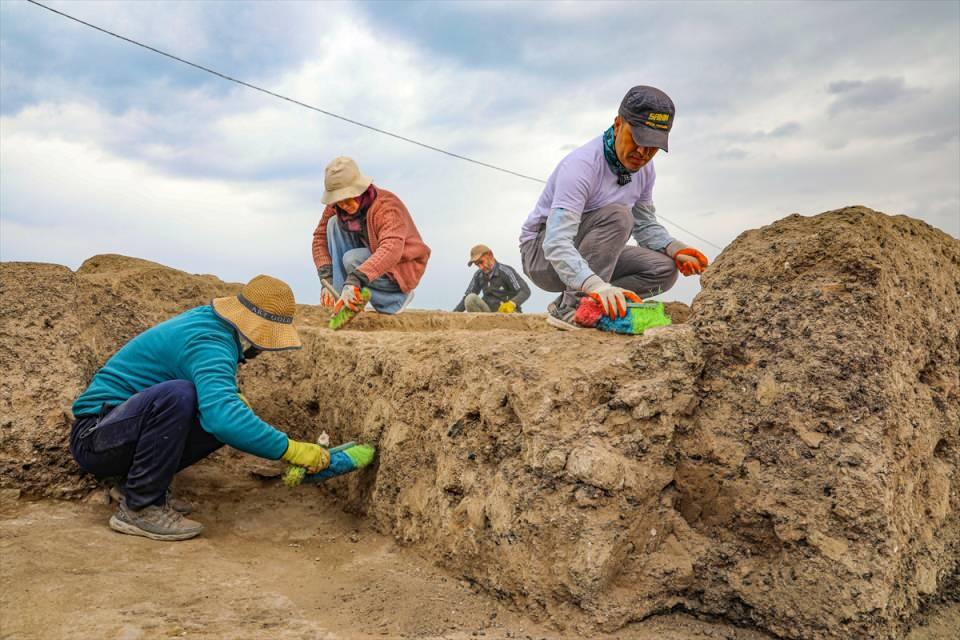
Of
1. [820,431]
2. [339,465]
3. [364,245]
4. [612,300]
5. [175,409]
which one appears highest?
[364,245]

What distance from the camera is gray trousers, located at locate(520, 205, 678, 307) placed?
338 cm

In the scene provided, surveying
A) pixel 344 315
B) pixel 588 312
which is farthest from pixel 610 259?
pixel 344 315

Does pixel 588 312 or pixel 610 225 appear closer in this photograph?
pixel 588 312

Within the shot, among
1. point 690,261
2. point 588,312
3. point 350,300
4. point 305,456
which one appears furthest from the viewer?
point 350,300

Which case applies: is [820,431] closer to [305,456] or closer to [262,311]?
[305,456]

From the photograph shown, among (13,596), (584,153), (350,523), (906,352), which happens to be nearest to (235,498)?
(350,523)

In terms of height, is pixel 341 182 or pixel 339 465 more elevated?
pixel 341 182

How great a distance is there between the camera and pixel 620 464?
2.48 metres

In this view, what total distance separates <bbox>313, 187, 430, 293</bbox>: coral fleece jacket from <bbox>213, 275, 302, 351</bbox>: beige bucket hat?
161 cm

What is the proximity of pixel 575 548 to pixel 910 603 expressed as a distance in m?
1.22

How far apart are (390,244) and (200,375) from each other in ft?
7.01

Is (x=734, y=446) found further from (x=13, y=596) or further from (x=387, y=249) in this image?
(x=387, y=249)

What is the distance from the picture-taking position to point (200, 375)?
9.84ft

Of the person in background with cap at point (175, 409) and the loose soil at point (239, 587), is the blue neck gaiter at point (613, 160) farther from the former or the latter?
the loose soil at point (239, 587)
